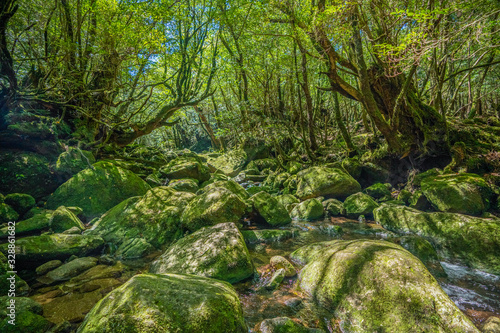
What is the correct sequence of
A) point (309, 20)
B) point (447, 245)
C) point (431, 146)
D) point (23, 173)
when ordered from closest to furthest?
point (447, 245) < point (23, 173) < point (309, 20) < point (431, 146)

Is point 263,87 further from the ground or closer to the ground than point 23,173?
further from the ground

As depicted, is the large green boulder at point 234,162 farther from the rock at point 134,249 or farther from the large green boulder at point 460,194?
the large green boulder at point 460,194

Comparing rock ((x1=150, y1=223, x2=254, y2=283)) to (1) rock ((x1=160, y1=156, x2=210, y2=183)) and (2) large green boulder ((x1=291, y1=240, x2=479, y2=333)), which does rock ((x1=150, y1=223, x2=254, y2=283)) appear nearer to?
(2) large green boulder ((x1=291, y1=240, x2=479, y2=333))

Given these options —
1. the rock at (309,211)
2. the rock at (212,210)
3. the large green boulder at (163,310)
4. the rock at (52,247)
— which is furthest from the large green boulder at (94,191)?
the rock at (309,211)

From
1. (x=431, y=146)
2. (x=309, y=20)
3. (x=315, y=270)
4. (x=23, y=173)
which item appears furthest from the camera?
(x=431, y=146)

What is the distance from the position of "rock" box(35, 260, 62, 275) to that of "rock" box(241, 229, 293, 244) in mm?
3930

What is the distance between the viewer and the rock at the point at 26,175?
6.80m

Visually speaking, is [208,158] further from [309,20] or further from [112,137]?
[309,20]

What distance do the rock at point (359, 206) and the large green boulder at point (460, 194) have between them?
5.59 ft

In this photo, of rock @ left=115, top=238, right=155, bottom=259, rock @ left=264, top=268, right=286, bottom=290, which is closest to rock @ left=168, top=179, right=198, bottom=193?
rock @ left=115, top=238, right=155, bottom=259

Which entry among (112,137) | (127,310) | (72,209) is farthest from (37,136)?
(127,310)

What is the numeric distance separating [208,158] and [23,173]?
13743mm

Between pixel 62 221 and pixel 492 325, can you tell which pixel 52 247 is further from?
pixel 492 325

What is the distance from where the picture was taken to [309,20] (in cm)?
786
